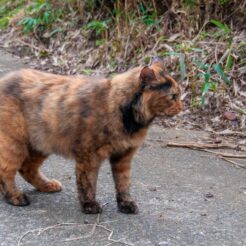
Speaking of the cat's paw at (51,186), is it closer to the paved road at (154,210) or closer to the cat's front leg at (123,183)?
the paved road at (154,210)

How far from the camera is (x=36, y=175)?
208 inches

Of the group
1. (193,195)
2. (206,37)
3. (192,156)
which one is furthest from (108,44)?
(193,195)

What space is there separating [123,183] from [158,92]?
813 millimetres

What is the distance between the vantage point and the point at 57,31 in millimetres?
10992

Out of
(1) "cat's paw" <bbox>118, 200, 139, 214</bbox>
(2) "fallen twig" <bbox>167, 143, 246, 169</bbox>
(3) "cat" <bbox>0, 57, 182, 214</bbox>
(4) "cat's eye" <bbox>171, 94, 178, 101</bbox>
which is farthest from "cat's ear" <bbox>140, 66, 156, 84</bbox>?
(2) "fallen twig" <bbox>167, 143, 246, 169</bbox>

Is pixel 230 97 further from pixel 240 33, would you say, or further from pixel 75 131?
pixel 75 131

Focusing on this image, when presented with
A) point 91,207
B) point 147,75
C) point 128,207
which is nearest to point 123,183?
point 128,207

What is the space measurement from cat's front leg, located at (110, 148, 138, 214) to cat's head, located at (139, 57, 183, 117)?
458mm

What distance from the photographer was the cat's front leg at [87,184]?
4688 millimetres

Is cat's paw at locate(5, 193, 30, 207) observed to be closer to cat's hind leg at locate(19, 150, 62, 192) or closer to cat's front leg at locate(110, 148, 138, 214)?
cat's hind leg at locate(19, 150, 62, 192)

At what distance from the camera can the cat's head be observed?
182 inches

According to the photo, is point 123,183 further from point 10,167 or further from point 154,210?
point 10,167

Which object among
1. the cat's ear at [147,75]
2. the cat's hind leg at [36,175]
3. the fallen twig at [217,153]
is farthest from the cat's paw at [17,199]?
the fallen twig at [217,153]

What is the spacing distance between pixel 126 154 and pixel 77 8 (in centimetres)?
664
